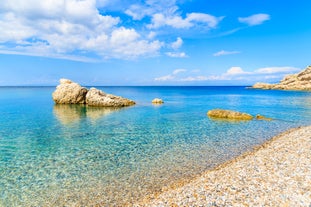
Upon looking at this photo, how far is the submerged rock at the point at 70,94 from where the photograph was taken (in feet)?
171

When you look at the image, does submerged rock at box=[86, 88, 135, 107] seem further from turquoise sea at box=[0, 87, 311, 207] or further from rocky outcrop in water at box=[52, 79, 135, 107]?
turquoise sea at box=[0, 87, 311, 207]

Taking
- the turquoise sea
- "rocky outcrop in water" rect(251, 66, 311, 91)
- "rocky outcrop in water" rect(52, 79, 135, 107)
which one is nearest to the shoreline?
the turquoise sea

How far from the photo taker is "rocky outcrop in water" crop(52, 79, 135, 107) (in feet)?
163

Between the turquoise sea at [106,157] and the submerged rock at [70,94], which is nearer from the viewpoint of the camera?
the turquoise sea at [106,157]

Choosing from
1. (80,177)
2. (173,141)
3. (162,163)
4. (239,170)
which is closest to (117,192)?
(80,177)

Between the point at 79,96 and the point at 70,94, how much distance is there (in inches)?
85.7

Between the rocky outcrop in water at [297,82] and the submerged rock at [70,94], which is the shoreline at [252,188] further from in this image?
the rocky outcrop in water at [297,82]

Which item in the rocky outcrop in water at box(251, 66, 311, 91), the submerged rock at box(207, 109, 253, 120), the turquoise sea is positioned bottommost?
the turquoise sea

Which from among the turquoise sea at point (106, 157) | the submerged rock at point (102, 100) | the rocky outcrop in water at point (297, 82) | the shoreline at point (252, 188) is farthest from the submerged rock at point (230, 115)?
the rocky outcrop in water at point (297, 82)

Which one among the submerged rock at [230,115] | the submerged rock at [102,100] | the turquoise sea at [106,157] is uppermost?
the submerged rock at [102,100]

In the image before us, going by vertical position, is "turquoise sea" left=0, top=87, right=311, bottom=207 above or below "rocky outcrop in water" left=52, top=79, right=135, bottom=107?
below

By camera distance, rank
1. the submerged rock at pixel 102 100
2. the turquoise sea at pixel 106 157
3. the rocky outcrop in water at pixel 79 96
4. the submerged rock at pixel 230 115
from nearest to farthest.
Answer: the turquoise sea at pixel 106 157 → the submerged rock at pixel 230 115 → the submerged rock at pixel 102 100 → the rocky outcrop in water at pixel 79 96

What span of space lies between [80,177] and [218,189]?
24.9ft

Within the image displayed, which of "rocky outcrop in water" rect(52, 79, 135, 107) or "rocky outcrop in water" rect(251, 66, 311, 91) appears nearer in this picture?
"rocky outcrop in water" rect(52, 79, 135, 107)
